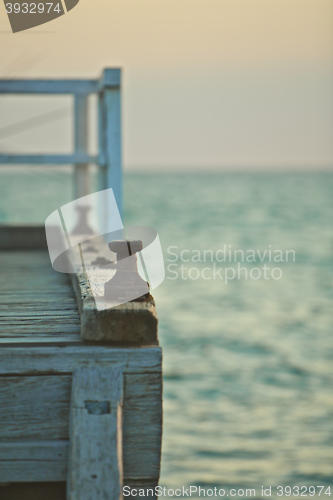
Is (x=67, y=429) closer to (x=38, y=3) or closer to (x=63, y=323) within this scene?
(x=63, y=323)

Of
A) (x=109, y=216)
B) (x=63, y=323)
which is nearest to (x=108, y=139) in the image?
(x=109, y=216)

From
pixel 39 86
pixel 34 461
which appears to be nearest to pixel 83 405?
pixel 34 461

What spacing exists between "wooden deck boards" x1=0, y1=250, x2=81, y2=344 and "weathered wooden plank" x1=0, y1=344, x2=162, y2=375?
0.07 metres

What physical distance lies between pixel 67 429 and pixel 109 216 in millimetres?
2591

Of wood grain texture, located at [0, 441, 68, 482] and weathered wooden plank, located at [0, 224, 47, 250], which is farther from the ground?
wood grain texture, located at [0, 441, 68, 482]

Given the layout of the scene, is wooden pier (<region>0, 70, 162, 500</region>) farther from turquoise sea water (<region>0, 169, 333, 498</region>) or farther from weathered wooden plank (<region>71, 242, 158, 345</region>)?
turquoise sea water (<region>0, 169, 333, 498</region>)

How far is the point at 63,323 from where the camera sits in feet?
6.75

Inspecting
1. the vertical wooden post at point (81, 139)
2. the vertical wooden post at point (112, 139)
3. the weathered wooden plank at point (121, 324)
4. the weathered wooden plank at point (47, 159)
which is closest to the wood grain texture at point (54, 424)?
the weathered wooden plank at point (121, 324)

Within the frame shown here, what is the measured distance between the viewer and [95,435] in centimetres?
161

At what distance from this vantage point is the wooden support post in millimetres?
1569

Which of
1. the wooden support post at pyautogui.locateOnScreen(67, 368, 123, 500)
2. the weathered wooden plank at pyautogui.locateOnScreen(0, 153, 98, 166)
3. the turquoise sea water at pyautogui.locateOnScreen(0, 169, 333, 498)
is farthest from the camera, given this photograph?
the turquoise sea water at pyautogui.locateOnScreen(0, 169, 333, 498)

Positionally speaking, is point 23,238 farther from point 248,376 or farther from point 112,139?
point 248,376

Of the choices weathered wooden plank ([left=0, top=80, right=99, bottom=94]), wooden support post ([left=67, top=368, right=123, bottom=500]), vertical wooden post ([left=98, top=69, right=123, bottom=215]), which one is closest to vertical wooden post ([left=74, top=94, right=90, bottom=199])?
weathered wooden plank ([left=0, top=80, right=99, bottom=94])

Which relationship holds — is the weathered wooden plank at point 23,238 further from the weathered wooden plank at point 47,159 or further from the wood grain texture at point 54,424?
the wood grain texture at point 54,424
